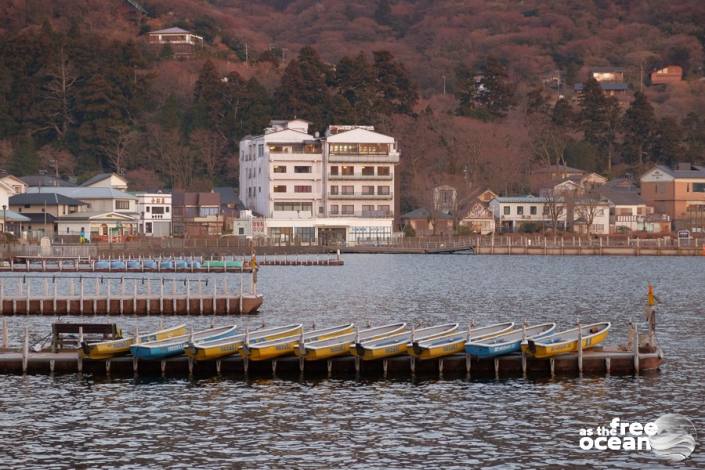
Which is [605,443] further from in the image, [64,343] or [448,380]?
[64,343]

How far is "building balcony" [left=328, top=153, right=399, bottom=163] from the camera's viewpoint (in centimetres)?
14750

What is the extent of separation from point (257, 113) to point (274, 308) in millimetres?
99012

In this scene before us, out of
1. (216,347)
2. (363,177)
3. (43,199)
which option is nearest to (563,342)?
(216,347)

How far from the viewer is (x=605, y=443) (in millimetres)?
34344

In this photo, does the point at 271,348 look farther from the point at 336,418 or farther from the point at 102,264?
the point at 102,264

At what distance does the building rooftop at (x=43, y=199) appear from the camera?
131 metres

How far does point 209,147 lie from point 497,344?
123 metres

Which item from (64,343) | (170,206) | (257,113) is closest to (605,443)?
(64,343)

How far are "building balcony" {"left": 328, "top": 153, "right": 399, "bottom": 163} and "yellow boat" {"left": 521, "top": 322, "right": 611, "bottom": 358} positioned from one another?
102m

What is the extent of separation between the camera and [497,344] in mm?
43625

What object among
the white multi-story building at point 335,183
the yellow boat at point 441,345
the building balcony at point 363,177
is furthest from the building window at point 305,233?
the yellow boat at point 441,345

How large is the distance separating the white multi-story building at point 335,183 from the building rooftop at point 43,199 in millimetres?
25683

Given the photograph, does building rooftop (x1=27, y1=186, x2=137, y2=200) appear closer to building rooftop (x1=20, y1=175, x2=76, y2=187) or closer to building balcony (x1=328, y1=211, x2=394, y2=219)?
building rooftop (x1=20, y1=175, x2=76, y2=187)

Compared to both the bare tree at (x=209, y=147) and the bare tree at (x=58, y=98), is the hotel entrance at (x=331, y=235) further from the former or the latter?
the bare tree at (x=58, y=98)
